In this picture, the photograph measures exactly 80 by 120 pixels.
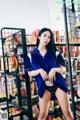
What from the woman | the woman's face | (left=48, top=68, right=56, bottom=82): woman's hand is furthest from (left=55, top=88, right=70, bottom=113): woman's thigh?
the woman's face

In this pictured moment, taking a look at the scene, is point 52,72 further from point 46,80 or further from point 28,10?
point 28,10

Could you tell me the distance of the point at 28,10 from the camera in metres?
4.84

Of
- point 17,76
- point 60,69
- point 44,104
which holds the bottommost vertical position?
point 44,104

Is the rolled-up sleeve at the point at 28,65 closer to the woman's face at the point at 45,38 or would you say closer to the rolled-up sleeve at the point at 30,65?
the rolled-up sleeve at the point at 30,65

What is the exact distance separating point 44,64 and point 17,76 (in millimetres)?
519

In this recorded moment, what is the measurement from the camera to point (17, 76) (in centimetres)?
253

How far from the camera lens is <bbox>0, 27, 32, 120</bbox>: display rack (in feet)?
7.65

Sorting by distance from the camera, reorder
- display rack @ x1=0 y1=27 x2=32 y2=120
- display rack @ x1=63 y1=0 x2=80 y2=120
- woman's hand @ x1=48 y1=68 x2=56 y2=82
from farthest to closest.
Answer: display rack @ x1=0 y1=27 x2=32 y2=120, woman's hand @ x1=48 y1=68 x2=56 y2=82, display rack @ x1=63 y1=0 x2=80 y2=120

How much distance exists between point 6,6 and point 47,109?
115 inches

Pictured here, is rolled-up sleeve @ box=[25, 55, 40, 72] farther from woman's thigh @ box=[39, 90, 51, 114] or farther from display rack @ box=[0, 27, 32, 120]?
woman's thigh @ box=[39, 90, 51, 114]

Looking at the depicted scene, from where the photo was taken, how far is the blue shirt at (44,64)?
2104 millimetres

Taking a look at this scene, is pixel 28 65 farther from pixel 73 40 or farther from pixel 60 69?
pixel 73 40

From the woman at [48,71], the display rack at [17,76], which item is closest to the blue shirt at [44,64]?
the woman at [48,71]

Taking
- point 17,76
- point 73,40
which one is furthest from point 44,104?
point 73,40
